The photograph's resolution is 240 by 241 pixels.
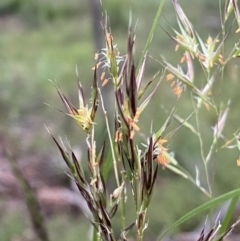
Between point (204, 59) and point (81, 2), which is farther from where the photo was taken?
point (81, 2)

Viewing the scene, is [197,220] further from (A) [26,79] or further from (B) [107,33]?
(A) [26,79]

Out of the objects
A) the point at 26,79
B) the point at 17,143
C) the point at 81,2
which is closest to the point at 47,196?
the point at 17,143

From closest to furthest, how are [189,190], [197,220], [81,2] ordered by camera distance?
[197,220] → [189,190] → [81,2]

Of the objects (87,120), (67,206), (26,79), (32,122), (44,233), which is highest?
(87,120)

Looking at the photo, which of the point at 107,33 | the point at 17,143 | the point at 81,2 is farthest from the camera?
the point at 81,2

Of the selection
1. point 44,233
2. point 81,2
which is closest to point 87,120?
point 44,233

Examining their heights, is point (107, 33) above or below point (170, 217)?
above

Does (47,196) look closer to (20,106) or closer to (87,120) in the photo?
(20,106)
